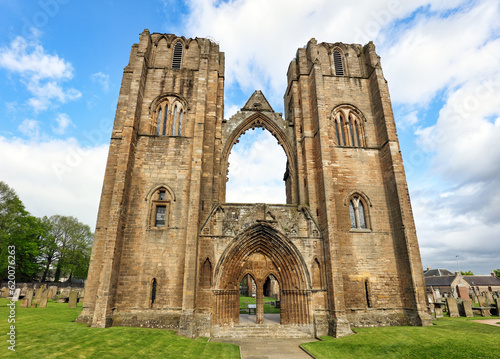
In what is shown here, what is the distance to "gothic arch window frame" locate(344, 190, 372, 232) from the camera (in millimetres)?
15396

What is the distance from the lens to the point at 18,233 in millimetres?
31906

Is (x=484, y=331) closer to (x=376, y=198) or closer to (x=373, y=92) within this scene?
(x=376, y=198)

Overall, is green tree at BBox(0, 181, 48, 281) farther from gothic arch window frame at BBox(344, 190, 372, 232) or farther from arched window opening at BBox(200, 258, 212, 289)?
gothic arch window frame at BBox(344, 190, 372, 232)

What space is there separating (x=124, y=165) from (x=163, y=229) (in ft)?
12.5

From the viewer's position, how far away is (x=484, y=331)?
1127cm

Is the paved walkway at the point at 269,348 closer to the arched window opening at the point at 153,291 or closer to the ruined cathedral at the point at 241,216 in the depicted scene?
the ruined cathedral at the point at 241,216

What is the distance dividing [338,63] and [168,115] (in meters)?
12.3

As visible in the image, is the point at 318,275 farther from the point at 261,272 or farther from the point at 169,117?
the point at 169,117

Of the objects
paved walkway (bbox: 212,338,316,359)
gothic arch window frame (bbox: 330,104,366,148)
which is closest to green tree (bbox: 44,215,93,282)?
paved walkway (bbox: 212,338,316,359)

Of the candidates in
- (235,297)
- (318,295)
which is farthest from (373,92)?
(235,297)

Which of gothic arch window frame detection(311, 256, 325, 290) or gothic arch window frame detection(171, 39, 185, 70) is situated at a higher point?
gothic arch window frame detection(171, 39, 185, 70)

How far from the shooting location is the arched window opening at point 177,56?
1884cm

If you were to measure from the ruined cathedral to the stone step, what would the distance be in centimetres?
10

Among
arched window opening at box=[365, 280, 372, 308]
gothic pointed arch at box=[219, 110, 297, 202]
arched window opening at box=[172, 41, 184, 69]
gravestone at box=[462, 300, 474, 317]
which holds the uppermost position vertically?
arched window opening at box=[172, 41, 184, 69]
